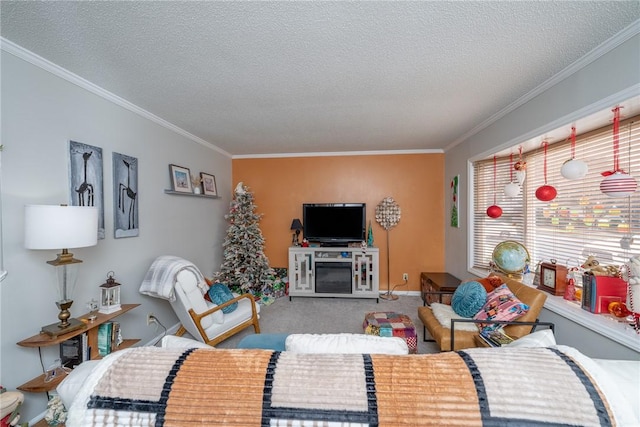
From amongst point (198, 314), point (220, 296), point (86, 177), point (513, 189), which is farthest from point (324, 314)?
point (86, 177)

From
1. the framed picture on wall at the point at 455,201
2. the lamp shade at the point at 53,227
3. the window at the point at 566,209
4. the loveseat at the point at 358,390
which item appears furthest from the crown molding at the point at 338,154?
the loveseat at the point at 358,390

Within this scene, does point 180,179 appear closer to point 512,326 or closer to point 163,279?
point 163,279

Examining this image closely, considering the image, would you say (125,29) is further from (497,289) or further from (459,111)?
A: (497,289)

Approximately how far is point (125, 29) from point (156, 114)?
4.84ft

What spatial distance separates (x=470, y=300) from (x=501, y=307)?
25cm

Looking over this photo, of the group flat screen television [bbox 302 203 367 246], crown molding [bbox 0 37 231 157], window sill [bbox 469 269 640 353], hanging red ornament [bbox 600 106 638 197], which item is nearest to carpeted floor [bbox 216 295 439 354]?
flat screen television [bbox 302 203 367 246]

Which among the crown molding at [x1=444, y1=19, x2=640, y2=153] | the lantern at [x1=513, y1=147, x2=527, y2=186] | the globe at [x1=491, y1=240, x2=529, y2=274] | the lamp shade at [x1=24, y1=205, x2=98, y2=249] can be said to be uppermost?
the crown molding at [x1=444, y1=19, x2=640, y2=153]

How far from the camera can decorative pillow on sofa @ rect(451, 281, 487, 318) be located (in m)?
2.30

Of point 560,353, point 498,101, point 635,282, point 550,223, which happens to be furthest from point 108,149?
point 550,223

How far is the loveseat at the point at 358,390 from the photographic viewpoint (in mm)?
801

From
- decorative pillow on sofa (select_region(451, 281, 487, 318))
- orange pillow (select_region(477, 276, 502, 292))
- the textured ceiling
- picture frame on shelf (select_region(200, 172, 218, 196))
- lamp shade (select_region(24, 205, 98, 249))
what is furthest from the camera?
picture frame on shelf (select_region(200, 172, 218, 196))

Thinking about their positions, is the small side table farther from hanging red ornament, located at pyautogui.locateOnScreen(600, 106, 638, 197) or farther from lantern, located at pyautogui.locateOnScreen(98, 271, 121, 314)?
lantern, located at pyautogui.locateOnScreen(98, 271, 121, 314)

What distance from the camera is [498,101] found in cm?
248

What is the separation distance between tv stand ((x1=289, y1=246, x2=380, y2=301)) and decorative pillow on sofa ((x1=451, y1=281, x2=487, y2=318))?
5.58 feet
